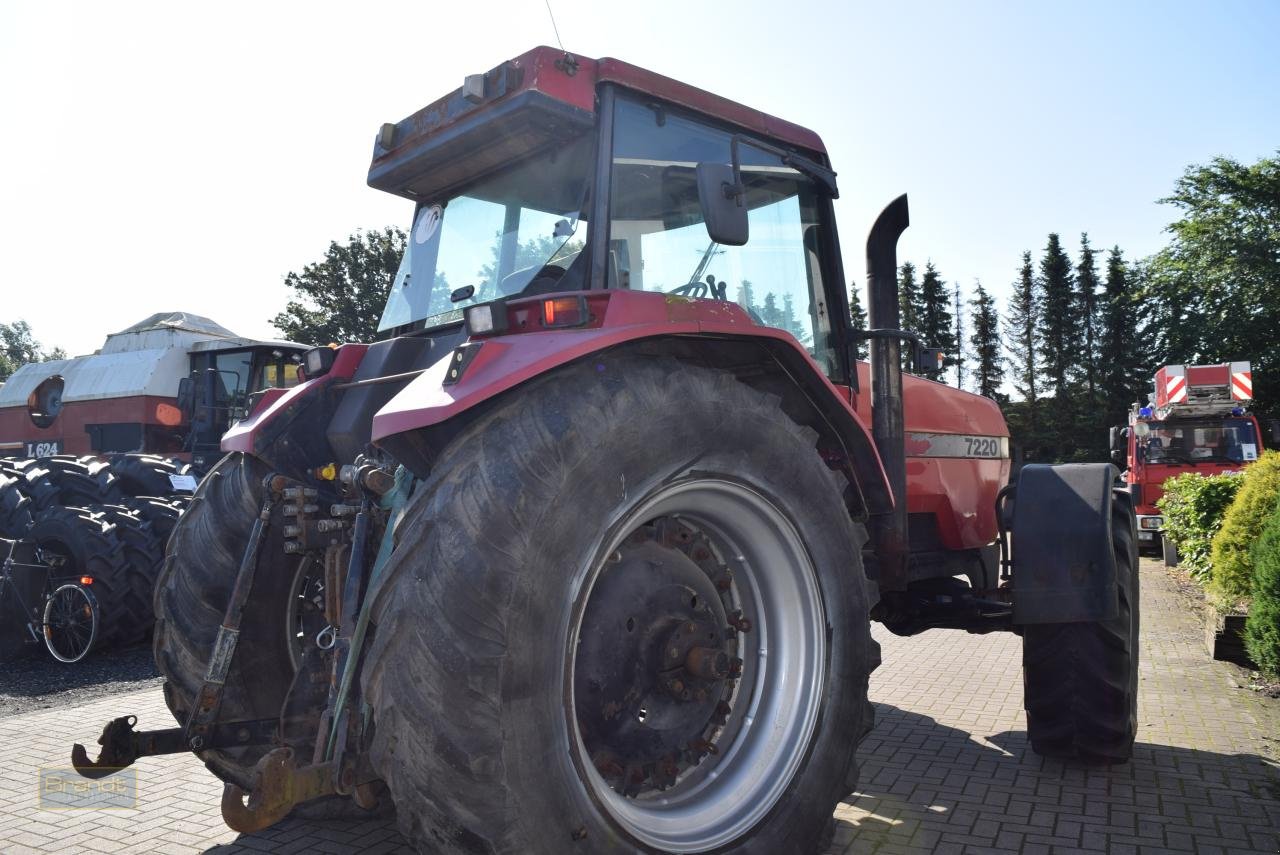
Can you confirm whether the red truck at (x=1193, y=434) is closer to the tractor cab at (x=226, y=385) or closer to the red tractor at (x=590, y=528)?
the red tractor at (x=590, y=528)

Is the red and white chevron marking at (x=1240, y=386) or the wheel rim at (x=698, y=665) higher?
the red and white chevron marking at (x=1240, y=386)

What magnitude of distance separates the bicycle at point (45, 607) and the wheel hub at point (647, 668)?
19.7 feet

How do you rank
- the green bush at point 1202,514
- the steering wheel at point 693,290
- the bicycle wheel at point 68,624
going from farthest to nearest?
the green bush at point 1202,514
the bicycle wheel at point 68,624
the steering wheel at point 693,290

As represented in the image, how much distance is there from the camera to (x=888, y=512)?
3.58 metres

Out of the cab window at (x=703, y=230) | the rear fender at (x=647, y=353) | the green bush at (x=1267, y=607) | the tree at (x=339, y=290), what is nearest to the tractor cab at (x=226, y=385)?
the cab window at (x=703, y=230)

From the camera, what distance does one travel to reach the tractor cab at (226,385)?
10.7 meters

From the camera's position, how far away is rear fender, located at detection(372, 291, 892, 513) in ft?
7.46

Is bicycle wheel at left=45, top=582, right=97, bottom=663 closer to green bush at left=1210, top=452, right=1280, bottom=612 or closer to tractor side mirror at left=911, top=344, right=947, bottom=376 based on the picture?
tractor side mirror at left=911, top=344, right=947, bottom=376

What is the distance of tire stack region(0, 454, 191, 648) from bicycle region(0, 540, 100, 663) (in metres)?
0.11

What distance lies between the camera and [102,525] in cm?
722

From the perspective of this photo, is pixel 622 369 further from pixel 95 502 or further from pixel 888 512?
pixel 95 502

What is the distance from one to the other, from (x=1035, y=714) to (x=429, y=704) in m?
3.27

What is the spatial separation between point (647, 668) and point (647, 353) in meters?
0.95

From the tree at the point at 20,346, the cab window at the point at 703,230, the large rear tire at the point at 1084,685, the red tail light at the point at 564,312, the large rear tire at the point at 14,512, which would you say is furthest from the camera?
the tree at the point at 20,346
